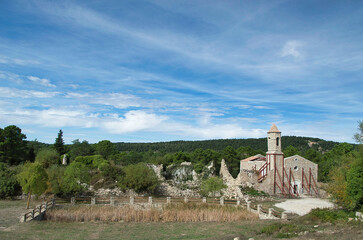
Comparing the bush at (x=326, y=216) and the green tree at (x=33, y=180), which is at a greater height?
the green tree at (x=33, y=180)

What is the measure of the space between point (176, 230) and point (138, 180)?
1563 cm

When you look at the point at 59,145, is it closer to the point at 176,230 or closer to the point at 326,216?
the point at 176,230

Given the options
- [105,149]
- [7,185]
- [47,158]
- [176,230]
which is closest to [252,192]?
[176,230]

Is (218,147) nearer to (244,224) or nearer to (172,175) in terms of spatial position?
(172,175)

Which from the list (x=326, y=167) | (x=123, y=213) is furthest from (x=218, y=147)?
(x=123, y=213)

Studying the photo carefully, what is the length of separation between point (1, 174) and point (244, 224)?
24671 millimetres

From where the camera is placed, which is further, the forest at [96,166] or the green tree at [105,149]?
the green tree at [105,149]

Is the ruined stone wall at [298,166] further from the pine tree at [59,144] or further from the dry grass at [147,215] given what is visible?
the pine tree at [59,144]

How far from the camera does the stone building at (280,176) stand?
114ft

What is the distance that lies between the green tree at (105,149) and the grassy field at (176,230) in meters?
44.2

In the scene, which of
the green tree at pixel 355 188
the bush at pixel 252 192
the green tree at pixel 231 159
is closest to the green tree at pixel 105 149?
the green tree at pixel 231 159

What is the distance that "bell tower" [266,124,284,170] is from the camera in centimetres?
3541

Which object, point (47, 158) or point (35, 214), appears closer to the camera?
point (35, 214)

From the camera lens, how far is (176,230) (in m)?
16.5
